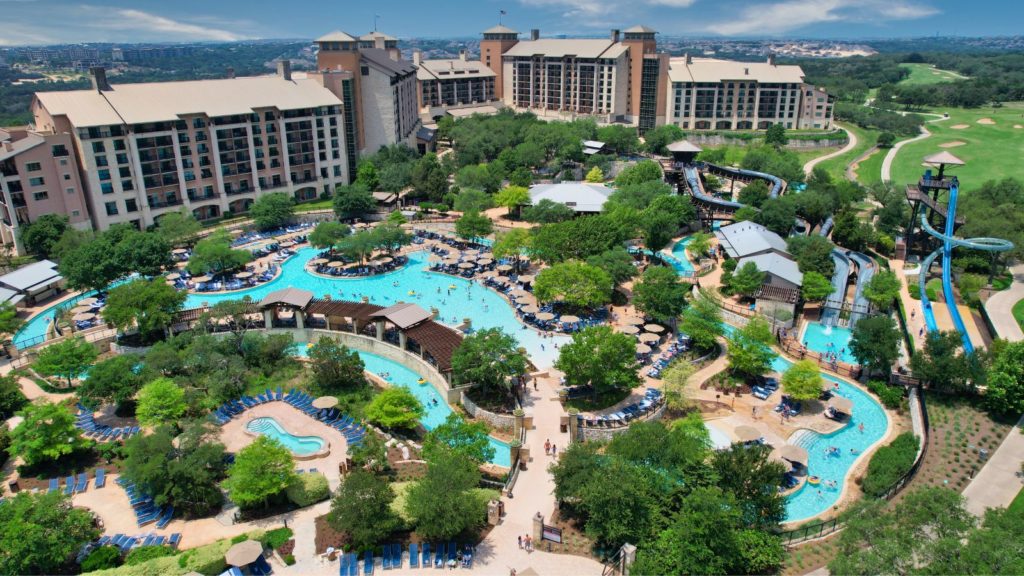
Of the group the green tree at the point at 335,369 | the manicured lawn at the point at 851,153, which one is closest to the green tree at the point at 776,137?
the manicured lawn at the point at 851,153

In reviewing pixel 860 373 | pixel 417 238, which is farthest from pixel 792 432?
pixel 417 238

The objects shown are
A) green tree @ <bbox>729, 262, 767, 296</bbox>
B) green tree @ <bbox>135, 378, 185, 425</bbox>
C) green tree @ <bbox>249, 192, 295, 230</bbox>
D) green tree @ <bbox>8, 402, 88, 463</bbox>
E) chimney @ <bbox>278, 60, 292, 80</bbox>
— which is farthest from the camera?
chimney @ <bbox>278, 60, 292, 80</bbox>

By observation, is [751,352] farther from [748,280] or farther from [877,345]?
[748,280]

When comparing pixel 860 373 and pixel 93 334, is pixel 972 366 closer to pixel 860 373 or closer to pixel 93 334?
pixel 860 373

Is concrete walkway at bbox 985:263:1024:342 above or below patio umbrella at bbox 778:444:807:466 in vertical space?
above

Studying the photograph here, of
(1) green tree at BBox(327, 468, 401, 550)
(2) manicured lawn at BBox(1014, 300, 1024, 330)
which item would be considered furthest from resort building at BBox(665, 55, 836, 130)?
(1) green tree at BBox(327, 468, 401, 550)

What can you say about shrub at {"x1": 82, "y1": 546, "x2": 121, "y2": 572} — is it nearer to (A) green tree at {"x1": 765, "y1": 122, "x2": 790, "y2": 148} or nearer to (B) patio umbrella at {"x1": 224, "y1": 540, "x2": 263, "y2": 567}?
(B) patio umbrella at {"x1": 224, "y1": 540, "x2": 263, "y2": 567}
